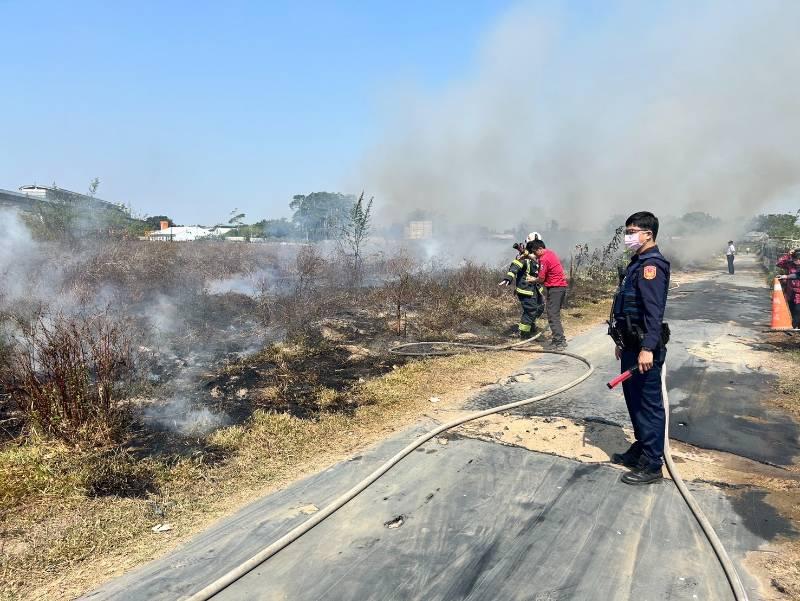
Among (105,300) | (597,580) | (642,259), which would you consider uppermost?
(642,259)

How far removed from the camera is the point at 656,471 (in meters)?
3.45

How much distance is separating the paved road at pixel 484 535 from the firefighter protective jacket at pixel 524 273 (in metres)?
3.72

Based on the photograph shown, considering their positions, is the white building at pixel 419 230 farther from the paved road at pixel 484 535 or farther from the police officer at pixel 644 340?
the paved road at pixel 484 535

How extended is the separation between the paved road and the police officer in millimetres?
200

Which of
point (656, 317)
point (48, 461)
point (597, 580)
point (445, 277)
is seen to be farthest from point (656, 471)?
point (445, 277)

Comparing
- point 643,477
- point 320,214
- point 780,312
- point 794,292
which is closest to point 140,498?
point 643,477

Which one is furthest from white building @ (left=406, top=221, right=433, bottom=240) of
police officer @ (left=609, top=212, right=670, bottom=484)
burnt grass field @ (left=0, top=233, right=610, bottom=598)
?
police officer @ (left=609, top=212, right=670, bottom=484)

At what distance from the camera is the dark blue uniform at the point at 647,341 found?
3.44 metres

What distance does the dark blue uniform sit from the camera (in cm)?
344

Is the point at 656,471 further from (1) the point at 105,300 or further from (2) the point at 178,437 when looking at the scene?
(1) the point at 105,300

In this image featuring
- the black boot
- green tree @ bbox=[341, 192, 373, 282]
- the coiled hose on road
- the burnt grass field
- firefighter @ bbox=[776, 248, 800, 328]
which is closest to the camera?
the coiled hose on road

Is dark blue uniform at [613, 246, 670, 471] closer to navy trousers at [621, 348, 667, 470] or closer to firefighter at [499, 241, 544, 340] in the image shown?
navy trousers at [621, 348, 667, 470]

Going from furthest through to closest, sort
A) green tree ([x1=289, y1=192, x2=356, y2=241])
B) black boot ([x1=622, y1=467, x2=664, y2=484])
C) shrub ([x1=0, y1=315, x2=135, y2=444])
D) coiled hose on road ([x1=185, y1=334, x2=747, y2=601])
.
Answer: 1. green tree ([x1=289, y1=192, x2=356, y2=241])
2. shrub ([x1=0, y1=315, x2=135, y2=444])
3. black boot ([x1=622, y1=467, x2=664, y2=484])
4. coiled hose on road ([x1=185, y1=334, x2=747, y2=601])

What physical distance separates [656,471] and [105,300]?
25.3 feet
